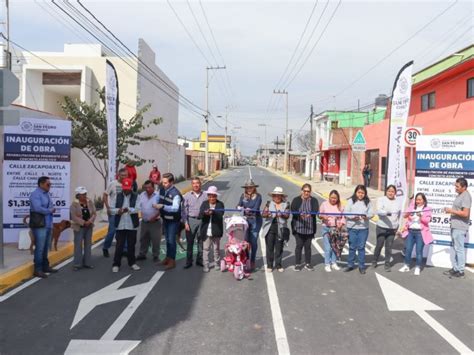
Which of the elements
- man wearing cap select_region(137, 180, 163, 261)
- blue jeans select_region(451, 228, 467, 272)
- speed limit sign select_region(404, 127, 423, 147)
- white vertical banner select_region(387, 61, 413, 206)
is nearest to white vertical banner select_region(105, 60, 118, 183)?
man wearing cap select_region(137, 180, 163, 261)

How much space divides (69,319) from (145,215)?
9.75 ft

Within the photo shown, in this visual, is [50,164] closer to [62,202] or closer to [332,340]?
[62,202]

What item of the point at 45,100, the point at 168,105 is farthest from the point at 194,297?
the point at 168,105

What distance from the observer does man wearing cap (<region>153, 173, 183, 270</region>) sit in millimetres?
8062

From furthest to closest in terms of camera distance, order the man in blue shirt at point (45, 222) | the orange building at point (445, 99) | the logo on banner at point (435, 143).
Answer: the orange building at point (445, 99)
the logo on banner at point (435, 143)
the man in blue shirt at point (45, 222)

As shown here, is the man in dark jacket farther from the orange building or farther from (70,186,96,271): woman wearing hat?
the orange building

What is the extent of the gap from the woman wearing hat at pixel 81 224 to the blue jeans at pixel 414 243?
590cm

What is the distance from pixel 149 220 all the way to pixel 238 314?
3163 millimetres

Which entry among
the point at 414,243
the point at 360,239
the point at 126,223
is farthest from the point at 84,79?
the point at 414,243

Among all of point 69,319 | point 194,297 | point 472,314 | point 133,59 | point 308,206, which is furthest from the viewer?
point 133,59

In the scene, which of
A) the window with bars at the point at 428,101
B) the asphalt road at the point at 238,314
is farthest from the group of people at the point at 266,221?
the window with bars at the point at 428,101

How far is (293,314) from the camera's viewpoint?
5891 millimetres

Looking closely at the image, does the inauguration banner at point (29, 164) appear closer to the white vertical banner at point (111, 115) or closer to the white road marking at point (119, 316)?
the white vertical banner at point (111, 115)

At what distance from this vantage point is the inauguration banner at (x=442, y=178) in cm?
863
